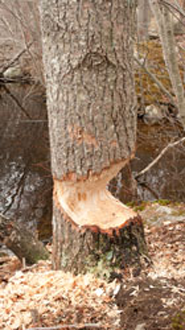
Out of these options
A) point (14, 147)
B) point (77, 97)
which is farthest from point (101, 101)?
point (14, 147)

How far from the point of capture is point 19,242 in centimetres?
283

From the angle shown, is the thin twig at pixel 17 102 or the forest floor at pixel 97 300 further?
the thin twig at pixel 17 102

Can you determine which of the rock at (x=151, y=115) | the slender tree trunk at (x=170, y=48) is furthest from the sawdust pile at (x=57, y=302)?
the rock at (x=151, y=115)

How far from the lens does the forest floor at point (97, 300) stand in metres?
1.86

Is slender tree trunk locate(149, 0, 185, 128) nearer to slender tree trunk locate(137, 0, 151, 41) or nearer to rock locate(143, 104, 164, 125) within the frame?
slender tree trunk locate(137, 0, 151, 41)

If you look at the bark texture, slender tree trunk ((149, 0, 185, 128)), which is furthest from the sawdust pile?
slender tree trunk ((149, 0, 185, 128))

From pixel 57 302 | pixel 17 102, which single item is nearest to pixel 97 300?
pixel 57 302

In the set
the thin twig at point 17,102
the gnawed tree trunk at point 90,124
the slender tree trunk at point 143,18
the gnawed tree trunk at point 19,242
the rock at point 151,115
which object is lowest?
the gnawed tree trunk at point 19,242

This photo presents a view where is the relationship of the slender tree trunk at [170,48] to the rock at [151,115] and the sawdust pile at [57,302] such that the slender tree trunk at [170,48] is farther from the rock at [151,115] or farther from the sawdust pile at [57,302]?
the rock at [151,115]

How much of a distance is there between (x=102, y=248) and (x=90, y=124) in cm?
84

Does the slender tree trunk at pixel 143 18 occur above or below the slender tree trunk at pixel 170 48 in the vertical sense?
above

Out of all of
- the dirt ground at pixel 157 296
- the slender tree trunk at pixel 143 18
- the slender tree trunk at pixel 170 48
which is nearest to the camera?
the dirt ground at pixel 157 296

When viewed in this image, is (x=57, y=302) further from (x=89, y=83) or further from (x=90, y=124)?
(x=89, y=83)

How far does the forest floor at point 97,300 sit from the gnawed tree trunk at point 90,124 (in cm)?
14
